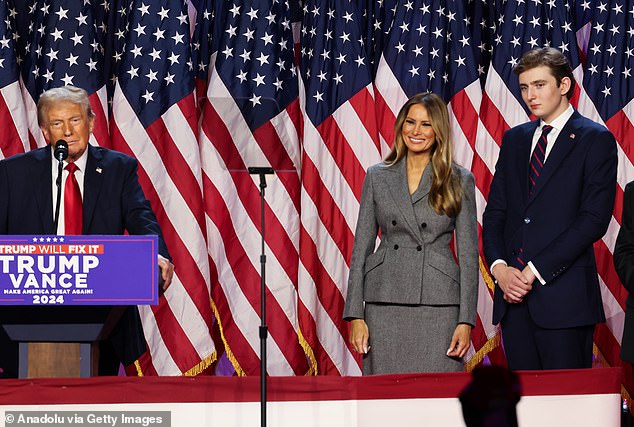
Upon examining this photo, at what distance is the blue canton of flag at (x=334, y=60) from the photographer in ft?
17.3

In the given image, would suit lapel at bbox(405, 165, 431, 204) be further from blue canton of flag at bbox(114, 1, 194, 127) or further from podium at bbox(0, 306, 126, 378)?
blue canton of flag at bbox(114, 1, 194, 127)

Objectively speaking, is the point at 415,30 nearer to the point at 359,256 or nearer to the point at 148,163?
the point at 148,163

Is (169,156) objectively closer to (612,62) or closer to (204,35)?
(204,35)

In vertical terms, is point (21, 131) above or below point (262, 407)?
above

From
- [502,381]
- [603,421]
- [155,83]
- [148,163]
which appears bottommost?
[603,421]

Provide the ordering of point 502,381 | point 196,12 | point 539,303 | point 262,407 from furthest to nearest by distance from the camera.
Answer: point 196,12, point 539,303, point 262,407, point 502,381

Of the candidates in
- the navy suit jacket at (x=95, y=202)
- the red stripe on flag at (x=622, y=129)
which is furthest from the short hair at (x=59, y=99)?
the red stripe on flag at (x=622, y=129)

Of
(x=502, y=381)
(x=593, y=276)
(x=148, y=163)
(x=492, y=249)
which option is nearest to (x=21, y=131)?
(x=148, y=163)

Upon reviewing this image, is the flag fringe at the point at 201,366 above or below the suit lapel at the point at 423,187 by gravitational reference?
below

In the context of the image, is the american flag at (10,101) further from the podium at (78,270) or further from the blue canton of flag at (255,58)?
the podium at (78,270)

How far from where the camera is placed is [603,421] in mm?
2855

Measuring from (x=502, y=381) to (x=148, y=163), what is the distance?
170 inches

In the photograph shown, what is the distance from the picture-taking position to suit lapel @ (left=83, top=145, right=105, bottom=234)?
3.51 m

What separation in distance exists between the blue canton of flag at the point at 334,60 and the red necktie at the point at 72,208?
203 cm
